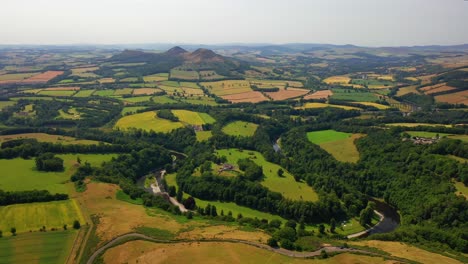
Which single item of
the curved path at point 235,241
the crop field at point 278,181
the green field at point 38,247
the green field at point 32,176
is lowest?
the crop field at point 278,181

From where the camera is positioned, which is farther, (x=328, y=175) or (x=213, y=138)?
(x=213, y=138)

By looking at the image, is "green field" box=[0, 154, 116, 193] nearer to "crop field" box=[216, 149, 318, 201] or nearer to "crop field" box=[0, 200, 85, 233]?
"crop field" box=[0, 200, 85, 233]

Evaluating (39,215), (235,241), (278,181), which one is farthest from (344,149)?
(39,215)

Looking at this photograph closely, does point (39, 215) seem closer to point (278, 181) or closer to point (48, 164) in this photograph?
point (48, 164)

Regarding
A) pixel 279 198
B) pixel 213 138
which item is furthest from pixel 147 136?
pixel 279 198

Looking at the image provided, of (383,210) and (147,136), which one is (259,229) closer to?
(383,210)

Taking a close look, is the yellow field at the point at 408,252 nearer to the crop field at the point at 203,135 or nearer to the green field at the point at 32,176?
the green field at the point at 32,176

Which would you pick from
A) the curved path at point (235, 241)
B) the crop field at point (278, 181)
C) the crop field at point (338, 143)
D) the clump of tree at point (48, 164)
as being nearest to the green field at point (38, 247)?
the curved path at point (235, 241)
